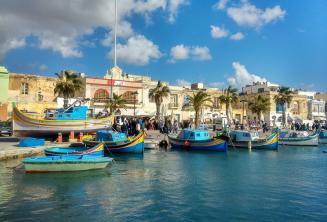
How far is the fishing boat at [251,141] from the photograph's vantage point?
135 ft

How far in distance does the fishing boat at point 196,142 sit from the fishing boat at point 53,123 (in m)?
9.66

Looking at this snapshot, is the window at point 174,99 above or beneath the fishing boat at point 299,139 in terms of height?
above

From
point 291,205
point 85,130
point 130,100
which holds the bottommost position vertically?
point 291,205

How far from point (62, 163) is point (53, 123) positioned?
52.4 feet

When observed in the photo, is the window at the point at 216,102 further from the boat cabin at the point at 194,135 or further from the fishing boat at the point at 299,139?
the boat cabin at the point at 194,135

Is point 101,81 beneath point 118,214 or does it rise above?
above

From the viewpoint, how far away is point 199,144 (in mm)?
37781

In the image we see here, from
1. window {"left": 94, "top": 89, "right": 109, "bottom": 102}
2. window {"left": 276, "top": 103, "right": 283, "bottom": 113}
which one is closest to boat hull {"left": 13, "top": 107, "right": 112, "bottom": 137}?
window {"left": 94, "top": 89, "right": 109, "bottom": 102}

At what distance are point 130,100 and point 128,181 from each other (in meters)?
38.3

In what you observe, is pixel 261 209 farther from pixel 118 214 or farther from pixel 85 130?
pixel 85 130

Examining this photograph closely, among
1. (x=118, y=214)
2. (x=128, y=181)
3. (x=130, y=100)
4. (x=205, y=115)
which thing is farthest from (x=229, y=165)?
(x=205, y=115)

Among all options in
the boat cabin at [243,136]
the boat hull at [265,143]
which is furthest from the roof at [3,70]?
the boat hull at [265,143]

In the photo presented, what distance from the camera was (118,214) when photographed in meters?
13.6

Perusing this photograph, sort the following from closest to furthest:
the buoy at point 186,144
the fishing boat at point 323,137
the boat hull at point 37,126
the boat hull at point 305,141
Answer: the boat hull at point 37,126
the buoy at point 186,144
the boat hull at point 305,141
the fishing boat at point 323,137
